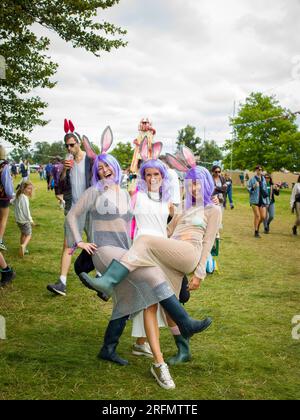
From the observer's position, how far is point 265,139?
50.6 metres

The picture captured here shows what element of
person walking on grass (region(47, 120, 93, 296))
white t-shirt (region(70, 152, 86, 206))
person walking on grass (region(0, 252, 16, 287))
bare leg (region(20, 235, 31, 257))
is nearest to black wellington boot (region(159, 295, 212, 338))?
person walking on grass (region(47, 120, 93, 296))

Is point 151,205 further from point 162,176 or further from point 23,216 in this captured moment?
point 23,216

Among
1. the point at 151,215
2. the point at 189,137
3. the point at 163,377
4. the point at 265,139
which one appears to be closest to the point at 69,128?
the point at 151,215

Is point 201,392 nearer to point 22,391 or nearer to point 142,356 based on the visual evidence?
point 142,356

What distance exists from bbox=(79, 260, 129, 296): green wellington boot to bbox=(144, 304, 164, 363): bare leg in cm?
36

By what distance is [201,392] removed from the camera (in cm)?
335

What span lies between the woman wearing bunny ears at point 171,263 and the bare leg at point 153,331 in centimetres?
2

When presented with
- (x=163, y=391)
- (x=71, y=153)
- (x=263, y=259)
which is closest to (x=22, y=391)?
(x=163, y=391)

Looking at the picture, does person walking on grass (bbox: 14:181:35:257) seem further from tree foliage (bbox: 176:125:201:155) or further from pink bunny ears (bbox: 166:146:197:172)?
tree foliage (bbox: 176:125:201:155)

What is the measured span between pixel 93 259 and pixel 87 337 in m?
1.06

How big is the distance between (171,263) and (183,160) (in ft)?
3.09

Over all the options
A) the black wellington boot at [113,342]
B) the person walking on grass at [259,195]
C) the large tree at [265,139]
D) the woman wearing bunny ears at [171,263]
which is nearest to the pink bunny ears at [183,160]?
the woman wearing bunny ears at [171,263]

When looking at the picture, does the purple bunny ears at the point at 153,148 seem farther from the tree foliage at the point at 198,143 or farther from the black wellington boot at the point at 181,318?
the tree foliage at the point at 198,143

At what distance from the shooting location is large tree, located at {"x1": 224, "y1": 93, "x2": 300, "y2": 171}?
4853 cm
